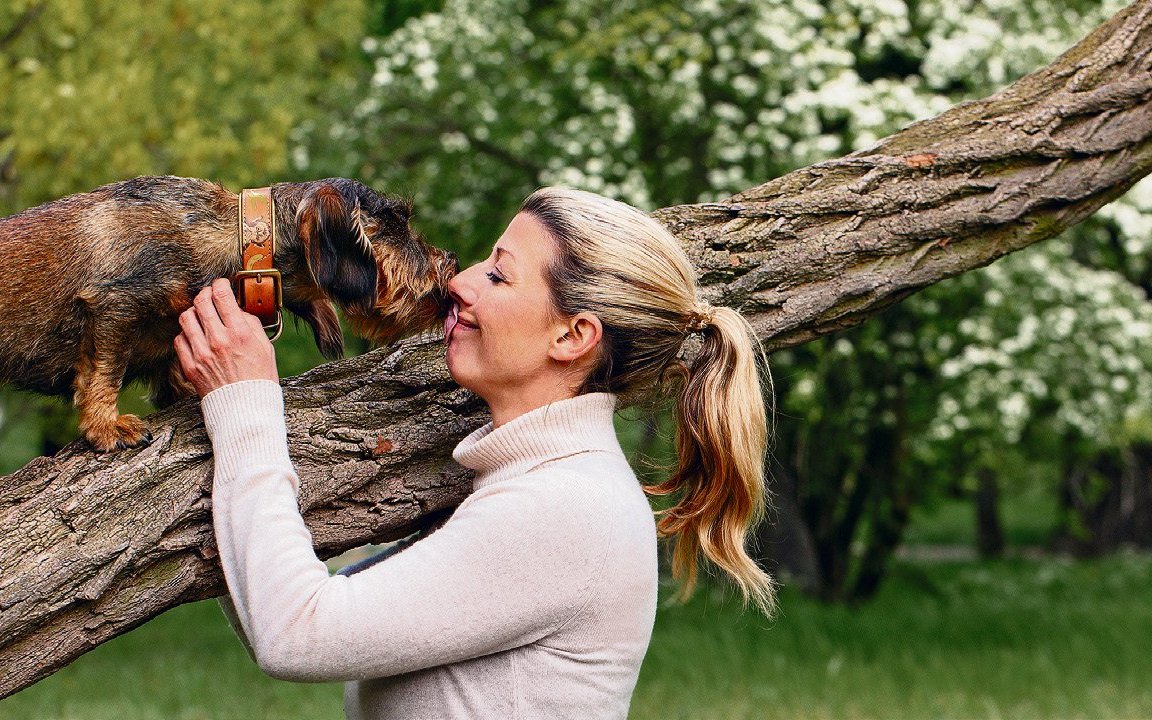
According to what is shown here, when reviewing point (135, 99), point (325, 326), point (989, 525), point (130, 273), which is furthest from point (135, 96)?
point (989, 525)

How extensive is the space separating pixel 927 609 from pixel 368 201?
9.72 m

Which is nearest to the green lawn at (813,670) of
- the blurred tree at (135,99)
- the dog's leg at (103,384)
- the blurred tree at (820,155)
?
the blurred tree at (820,155)

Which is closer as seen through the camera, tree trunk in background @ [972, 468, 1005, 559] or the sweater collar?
the sweater collar

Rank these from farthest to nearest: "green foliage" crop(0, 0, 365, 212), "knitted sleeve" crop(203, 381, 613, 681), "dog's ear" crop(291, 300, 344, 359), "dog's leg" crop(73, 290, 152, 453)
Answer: "green foliage" crop(0, 0, 365, 212), "dog's ear" crop(291, 300, 344, 359), "dog's leg" crop(73, 290, 152, 453), "knitted sleeve" crop(203, 381, 613, 681)

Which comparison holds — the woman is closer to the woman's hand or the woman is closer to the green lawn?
the woman's hand

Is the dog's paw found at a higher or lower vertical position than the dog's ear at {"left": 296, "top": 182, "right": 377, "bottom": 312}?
lower

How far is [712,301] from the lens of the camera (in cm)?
325

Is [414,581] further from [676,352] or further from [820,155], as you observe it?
[820,155]

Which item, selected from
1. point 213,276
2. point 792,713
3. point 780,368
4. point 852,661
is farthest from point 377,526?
point 780,368

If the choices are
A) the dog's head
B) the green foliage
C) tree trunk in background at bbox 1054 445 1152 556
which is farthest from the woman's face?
tree trunk in background at bbox 1054 445 1152 556

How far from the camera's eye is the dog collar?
111 inches

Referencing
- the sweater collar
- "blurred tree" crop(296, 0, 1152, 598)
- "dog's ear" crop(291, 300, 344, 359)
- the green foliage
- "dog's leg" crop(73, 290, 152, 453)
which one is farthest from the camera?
"blurred tree" crop(296, 0, 1152, 598)

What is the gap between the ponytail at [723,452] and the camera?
2664 millimetres

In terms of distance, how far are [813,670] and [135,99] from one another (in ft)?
19.6
